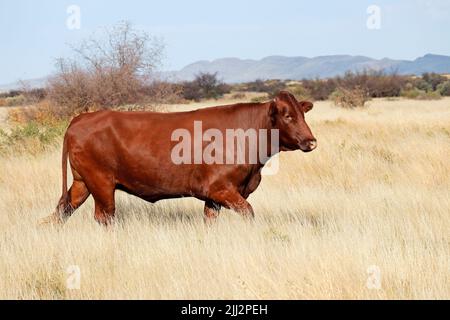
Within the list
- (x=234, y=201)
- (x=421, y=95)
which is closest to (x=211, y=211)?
(x=234, y=201)

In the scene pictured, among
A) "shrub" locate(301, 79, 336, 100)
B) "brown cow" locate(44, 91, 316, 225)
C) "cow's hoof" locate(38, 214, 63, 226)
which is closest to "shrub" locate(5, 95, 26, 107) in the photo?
"cow's hoof" locate(38, 214, 63, 226)

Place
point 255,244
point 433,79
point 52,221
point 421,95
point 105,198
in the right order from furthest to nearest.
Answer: point 433,79, point 421,95, point 52,221, point 105,198, point 255,244

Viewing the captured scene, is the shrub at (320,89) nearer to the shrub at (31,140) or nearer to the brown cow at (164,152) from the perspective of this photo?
the shrub at (31,140)

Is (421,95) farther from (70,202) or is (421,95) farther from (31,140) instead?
(70,202)

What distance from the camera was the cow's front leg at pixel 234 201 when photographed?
6.80 meters

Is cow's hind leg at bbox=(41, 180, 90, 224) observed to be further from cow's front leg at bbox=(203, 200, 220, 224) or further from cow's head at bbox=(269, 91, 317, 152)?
cow's head at bbox=(269, 91, 317, 152)

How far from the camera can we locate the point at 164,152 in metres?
6.96

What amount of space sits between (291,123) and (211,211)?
126cm

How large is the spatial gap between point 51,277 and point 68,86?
15269mm

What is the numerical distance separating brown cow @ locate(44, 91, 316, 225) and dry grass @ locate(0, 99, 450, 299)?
0.34 meters

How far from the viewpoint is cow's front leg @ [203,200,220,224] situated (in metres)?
7.16

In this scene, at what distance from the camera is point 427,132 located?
51.3 ft

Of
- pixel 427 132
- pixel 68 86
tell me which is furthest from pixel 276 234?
pixel 68 86
